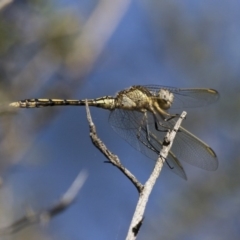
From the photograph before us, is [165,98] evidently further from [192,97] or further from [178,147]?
[178,147]

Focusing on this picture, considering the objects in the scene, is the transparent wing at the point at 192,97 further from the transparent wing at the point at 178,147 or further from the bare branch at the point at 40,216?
the bare branch at the point at 40,216

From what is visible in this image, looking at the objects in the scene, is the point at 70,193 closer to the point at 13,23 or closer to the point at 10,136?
the point at 10,136

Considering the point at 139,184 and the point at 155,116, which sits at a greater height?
the point at 155,116

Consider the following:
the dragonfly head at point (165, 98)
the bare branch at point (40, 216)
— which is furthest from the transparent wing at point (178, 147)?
the bare branch at point (40, 216)

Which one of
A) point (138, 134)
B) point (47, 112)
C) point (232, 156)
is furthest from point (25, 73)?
point (232, 156)

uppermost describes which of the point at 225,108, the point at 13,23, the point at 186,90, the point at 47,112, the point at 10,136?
the point at 225,108

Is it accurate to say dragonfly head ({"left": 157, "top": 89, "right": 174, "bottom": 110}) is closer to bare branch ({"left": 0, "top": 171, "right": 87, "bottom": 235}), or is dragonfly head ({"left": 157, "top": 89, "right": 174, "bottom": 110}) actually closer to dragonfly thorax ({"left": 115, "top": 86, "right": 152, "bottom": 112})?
dragonfly thorax ({"left": 115, "top": 86, "right": 152, "bottom": 112})

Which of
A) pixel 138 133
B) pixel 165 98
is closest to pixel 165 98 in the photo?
pixel 165 98

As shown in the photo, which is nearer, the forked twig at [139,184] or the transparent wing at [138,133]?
the forked twig at [139,184]
